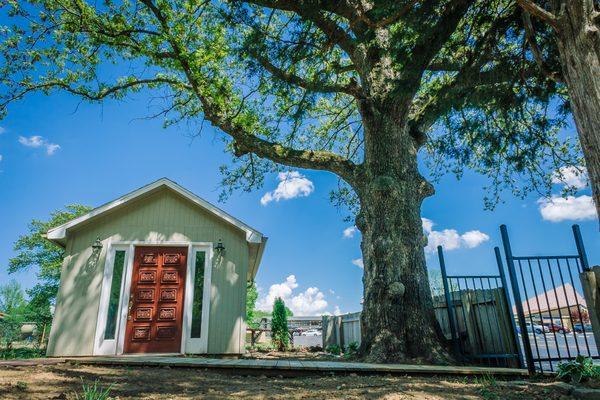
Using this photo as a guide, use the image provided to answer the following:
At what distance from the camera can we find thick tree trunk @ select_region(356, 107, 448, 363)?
627 cm

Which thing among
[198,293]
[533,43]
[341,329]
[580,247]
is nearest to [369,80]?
[533,43]

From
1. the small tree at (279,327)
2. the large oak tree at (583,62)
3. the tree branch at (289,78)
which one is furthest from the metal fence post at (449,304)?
the small tree at (279,327)

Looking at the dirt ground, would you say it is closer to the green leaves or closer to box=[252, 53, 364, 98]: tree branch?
box=[252, 53, 364, 98]: tree branch

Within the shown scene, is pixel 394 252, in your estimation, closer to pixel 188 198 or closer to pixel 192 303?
pixel 192 303

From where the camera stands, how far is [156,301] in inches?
347

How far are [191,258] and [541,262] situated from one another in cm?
725

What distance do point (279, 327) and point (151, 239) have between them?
24.3ft

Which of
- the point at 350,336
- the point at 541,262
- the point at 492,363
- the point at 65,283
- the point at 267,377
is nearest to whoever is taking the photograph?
the point at 267,377

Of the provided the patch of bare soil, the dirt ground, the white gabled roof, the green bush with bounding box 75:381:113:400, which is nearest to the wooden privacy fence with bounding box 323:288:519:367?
the dirt ground

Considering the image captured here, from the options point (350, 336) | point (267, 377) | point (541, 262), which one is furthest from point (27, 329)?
point (541, 262)

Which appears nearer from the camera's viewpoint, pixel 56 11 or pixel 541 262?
pixel 541 262

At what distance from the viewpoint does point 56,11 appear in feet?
28.7

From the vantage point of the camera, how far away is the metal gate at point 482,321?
6.10 meters

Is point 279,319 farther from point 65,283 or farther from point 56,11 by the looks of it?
point 56,11
